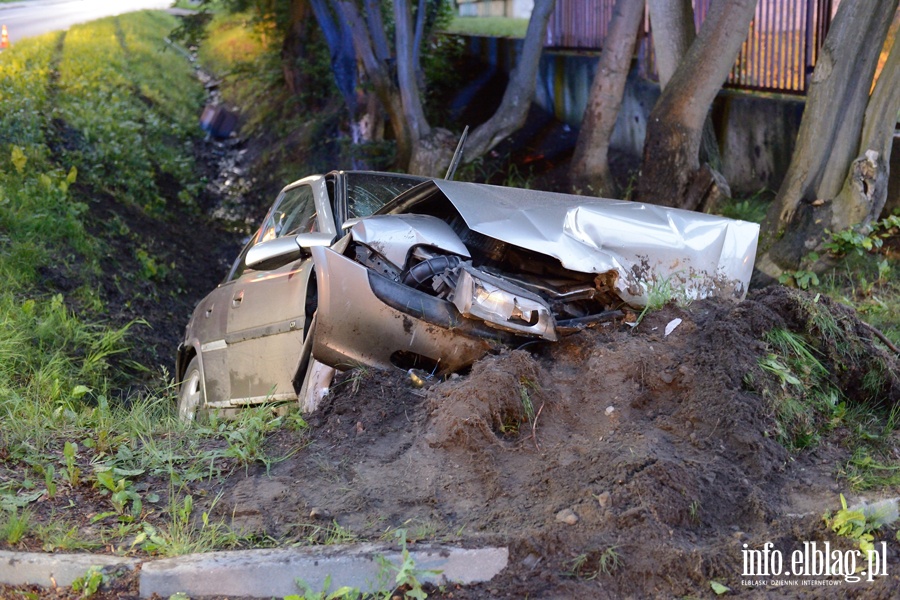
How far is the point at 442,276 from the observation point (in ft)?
14.5

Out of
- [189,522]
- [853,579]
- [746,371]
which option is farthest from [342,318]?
[853,579]

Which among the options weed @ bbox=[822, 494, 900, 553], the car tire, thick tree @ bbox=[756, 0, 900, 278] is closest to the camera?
weed @ bbox=[822, 494, 900, 553]

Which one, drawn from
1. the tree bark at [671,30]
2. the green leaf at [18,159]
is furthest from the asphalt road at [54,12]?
the tree bark at [671,30]

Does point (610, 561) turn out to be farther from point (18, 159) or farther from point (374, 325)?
point (18, 159)

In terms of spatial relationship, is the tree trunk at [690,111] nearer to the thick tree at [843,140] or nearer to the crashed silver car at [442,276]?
the thick tree at [843,140]

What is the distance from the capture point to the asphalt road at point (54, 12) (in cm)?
2155

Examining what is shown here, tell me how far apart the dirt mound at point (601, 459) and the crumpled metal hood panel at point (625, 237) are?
0.81 feet

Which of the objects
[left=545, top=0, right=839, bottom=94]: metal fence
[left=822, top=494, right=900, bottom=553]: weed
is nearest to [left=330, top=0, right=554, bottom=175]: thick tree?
[left=545, top=0, right=839, bottom=94]: metal fence

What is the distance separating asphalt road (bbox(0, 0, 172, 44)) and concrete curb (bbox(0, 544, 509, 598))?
17544mm

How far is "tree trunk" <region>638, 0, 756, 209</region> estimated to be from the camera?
7570mm

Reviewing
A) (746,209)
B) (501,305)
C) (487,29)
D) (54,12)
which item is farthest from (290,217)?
(54,12)

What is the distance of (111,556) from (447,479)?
1367 mm

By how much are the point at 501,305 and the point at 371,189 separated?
159cm

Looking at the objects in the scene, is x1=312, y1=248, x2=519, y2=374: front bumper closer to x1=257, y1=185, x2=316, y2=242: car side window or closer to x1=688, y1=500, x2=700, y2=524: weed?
x1=257, y1=185, x2=316, y2=242: car side window
